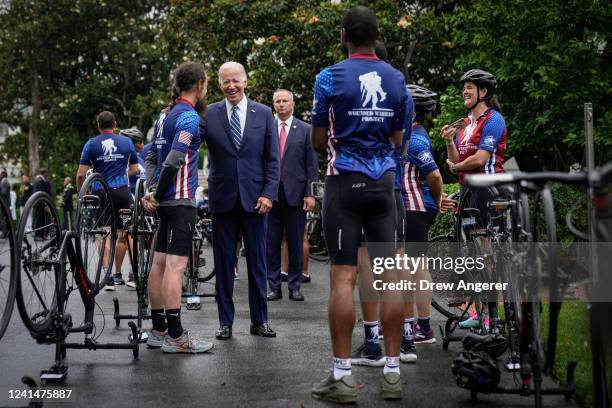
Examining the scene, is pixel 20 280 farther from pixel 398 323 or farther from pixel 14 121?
pixel 14 121

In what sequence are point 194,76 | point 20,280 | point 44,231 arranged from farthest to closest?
1. point 194,76
2. point 44,231
3. point 20,280

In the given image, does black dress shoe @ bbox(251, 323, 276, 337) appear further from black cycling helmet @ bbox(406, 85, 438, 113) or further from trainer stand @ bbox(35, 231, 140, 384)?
black cycling helmet @ bbox(406, 85, 438, 113)

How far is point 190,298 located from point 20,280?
455 centimetres

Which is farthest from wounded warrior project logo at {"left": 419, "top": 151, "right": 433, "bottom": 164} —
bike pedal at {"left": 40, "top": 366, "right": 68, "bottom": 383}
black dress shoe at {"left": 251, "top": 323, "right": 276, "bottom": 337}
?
bike pedal at {"left": 40, "top": 366, "right": 68, "bottom": 383}

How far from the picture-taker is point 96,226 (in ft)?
26.1

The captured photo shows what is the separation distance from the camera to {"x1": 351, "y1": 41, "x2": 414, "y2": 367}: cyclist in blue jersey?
259 inches

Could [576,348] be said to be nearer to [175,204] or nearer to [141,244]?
[175,204]

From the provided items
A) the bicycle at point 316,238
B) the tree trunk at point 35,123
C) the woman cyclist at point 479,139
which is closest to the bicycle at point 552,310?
the woman cyclist at point 479,139

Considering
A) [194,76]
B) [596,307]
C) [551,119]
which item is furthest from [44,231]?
[551,119]

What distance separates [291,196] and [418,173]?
137 inches

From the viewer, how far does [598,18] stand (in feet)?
43.5

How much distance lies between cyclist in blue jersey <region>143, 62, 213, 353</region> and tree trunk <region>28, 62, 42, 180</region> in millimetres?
A: 41899

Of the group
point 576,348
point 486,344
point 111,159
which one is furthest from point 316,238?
point 486,344

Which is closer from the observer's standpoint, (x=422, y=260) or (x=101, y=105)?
(x=422, y=260)
